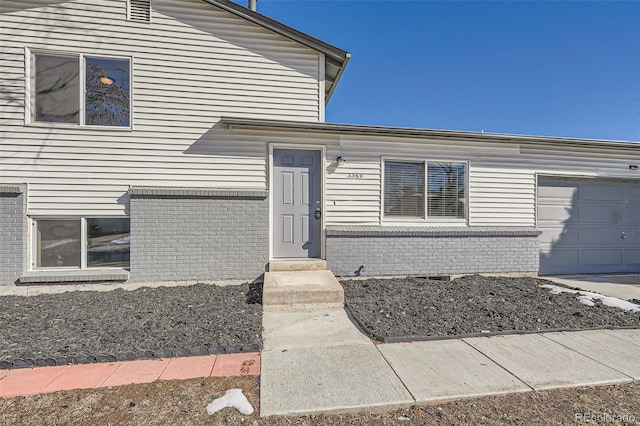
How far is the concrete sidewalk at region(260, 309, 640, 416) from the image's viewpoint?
2.36 metres

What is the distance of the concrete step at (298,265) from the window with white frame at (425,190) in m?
1.71

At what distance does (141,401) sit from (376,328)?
2.47 meters

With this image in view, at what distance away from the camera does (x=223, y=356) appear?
3.03 metres

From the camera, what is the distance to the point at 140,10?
18.0 feet

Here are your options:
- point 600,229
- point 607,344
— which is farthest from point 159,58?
point 600,229

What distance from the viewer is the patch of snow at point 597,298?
4.52 meters

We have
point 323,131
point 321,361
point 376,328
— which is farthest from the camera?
point 323,131

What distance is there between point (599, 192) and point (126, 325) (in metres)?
9.72

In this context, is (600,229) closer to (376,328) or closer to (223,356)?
(376,328)

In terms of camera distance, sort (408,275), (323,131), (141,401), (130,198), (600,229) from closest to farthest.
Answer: (141,401), (130,198), (323,131), (408,275), (600,229)

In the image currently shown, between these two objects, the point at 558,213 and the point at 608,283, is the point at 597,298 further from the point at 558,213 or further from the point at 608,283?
the point at 558,213

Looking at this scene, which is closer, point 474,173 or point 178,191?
point 178,191

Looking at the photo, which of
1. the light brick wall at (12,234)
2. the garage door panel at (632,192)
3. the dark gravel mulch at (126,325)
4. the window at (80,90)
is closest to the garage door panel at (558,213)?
the garage door panel at (632,192)

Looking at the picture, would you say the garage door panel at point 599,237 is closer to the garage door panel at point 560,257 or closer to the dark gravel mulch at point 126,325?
the garage door panel at point 560,257
